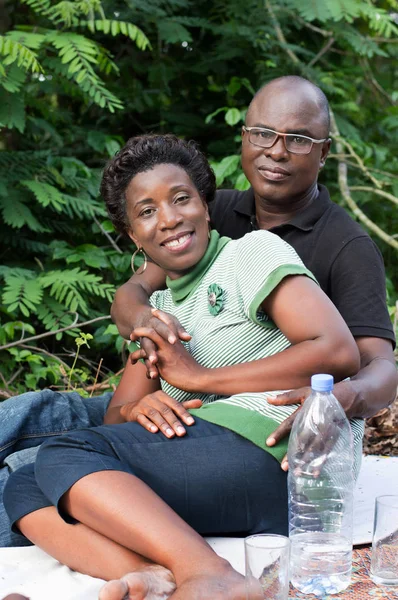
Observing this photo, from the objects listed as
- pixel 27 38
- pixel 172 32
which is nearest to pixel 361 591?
pixel 27 38

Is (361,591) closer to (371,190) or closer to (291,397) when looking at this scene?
(291,397)

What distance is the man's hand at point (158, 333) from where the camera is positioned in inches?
97.0

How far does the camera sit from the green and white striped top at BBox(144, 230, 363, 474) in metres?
2.34

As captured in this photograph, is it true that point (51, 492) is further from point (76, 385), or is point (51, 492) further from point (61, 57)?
point (61, 57)

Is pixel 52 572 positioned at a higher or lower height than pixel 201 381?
lower

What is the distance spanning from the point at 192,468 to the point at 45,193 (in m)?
2.85

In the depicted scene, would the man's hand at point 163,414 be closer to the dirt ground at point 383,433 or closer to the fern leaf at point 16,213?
the dirt ground at point 383,433

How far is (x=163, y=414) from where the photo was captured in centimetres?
240

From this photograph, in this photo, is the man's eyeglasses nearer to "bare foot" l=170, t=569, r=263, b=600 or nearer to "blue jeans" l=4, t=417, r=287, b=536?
"blue jeans" l=4, t=417, r=287, b=536

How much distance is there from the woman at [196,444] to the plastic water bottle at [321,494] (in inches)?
3.1

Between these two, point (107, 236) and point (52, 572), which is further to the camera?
point (107, 236)

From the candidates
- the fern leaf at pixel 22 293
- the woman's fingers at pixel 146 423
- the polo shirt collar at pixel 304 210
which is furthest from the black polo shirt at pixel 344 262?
the fern leaf at pixel 22 293

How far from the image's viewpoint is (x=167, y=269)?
2.73 metres

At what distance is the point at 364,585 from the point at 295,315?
74 cm
